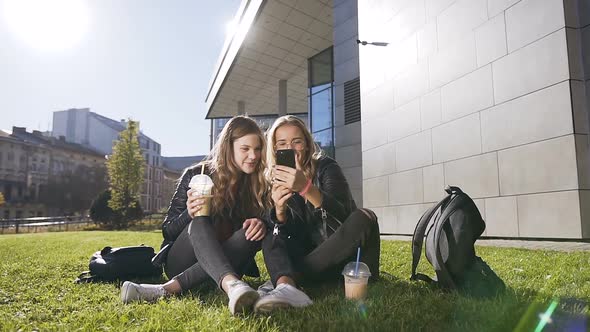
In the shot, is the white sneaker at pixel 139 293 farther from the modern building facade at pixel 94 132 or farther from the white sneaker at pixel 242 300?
the modern building facade at pixel 94 132

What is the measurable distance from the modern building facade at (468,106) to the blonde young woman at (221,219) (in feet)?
17.0

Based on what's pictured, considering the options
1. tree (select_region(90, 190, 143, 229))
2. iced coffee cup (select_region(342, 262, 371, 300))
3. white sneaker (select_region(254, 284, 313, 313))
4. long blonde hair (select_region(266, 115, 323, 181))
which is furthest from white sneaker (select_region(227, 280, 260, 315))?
tree (select_region(90, 190, 143, 229))

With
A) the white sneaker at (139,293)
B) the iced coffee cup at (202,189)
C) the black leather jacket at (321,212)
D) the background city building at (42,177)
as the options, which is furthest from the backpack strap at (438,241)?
the background city building at (42,177)

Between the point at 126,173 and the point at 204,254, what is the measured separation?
1111 inches

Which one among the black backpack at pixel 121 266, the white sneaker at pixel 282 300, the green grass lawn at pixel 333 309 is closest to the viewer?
the green grass lawn at pixel 333 309

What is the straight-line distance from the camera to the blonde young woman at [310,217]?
279cm

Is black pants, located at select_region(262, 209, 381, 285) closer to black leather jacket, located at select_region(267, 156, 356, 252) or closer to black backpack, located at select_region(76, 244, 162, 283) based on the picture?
black leather jacket, located at select_region(267, 156, 356, 252)

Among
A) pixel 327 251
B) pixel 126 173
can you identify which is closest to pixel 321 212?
pixel 327 251

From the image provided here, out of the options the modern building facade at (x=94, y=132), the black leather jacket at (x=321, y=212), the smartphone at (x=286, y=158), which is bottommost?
the black leather jacket at (x=321, y=212)

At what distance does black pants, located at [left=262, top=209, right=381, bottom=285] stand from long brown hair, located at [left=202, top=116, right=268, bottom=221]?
0.39 metres

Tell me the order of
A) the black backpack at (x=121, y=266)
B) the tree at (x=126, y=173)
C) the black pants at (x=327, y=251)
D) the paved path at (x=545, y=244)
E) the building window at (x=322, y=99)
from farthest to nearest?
the tree at (x=126, y=173) → the building window at (x=322, y=99) → the paved path at (x=545, y=244) → the black backpack at (x=121, y=266) → the black pants at (x=327, y=251)

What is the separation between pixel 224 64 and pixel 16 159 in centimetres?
4102

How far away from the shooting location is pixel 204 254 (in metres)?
2.72

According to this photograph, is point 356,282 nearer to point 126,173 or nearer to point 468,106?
point 468,106
